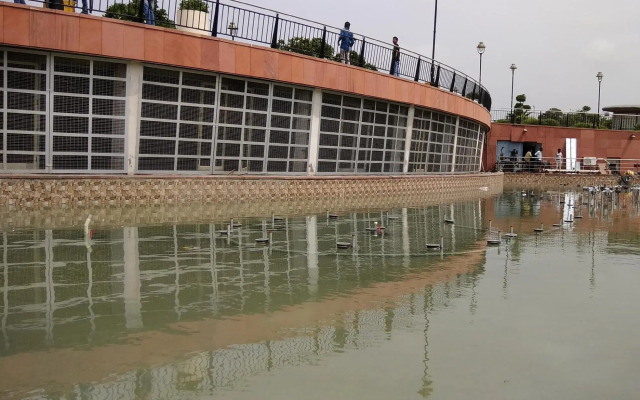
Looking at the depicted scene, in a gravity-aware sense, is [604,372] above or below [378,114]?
below

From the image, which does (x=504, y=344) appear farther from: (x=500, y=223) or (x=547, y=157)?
(x=547, y=157)

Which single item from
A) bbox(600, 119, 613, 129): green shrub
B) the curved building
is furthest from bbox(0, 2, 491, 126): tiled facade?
bbox(600, 119, 613, 129): green shrub

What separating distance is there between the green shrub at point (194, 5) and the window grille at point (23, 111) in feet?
15.3

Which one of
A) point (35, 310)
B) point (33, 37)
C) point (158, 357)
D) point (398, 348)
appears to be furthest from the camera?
point (33, 37)

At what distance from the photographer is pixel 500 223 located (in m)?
17.2

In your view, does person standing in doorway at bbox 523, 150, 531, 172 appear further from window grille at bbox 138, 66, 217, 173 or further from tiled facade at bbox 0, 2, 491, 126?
window grille at bbox 138, 66, 217, 173

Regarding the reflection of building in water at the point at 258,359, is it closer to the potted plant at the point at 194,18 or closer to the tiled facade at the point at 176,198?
the tiled facade at the point at 176,198

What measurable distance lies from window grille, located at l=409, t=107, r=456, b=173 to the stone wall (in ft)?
32.1

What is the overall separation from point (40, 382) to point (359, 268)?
5535 millimetres

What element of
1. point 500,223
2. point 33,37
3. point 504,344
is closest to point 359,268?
point 504,344

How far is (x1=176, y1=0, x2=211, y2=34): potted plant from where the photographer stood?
18.7m

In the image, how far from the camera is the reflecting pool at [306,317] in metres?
5.27

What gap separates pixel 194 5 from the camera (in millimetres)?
19359

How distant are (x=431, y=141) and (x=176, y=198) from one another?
581 inches
